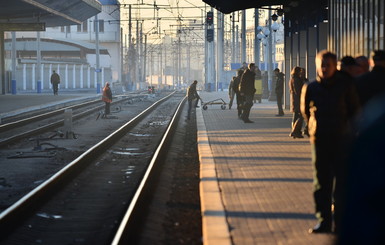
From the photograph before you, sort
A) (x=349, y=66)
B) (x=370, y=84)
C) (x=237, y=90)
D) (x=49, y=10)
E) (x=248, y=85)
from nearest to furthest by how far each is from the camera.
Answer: (x=370, y=84) → (x=349, y=66) → (x=248, y=85) → (x=237, y=90) → (x=49, y=10)

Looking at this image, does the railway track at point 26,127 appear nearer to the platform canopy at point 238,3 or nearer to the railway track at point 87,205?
the railway track at point 87,205

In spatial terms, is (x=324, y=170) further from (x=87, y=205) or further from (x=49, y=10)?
(x=49, y=10)

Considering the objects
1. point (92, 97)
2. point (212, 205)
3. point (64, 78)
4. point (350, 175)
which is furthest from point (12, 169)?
point (64, 78)

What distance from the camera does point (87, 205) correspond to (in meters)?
10.1

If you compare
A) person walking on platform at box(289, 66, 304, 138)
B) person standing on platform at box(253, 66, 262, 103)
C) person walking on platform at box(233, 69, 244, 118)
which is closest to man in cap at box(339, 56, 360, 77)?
person walking on platform at box(289, 66, 304, 138)

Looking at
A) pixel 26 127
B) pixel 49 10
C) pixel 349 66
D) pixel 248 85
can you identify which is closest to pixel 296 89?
pixel 248 85

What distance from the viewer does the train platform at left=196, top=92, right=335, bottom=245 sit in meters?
6.71

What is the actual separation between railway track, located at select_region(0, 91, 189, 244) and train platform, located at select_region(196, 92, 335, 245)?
86 cm

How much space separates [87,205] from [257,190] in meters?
2.27

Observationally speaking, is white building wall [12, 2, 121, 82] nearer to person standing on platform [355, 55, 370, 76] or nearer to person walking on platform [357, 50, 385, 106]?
person standing on platform [355, 55, 370, 76]

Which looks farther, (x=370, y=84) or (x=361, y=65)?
(x=361, y=65)

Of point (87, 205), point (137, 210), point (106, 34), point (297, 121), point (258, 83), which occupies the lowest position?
point (87, 205)

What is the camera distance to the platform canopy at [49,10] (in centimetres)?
4375

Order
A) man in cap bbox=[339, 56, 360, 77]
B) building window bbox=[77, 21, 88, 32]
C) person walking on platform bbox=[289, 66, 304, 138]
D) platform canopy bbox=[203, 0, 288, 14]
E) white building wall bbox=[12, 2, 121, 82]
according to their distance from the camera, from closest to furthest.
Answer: man in cap bbox=[339, 56, 360, 77] → person walking on platform bbox=[289, 66, 304, 138] → platform canopy bbox=[203, 0, 288, 14] → white building wall bbox=[12, 2, 121, 82] → building window bbox=[77, 21, 88, 32]
